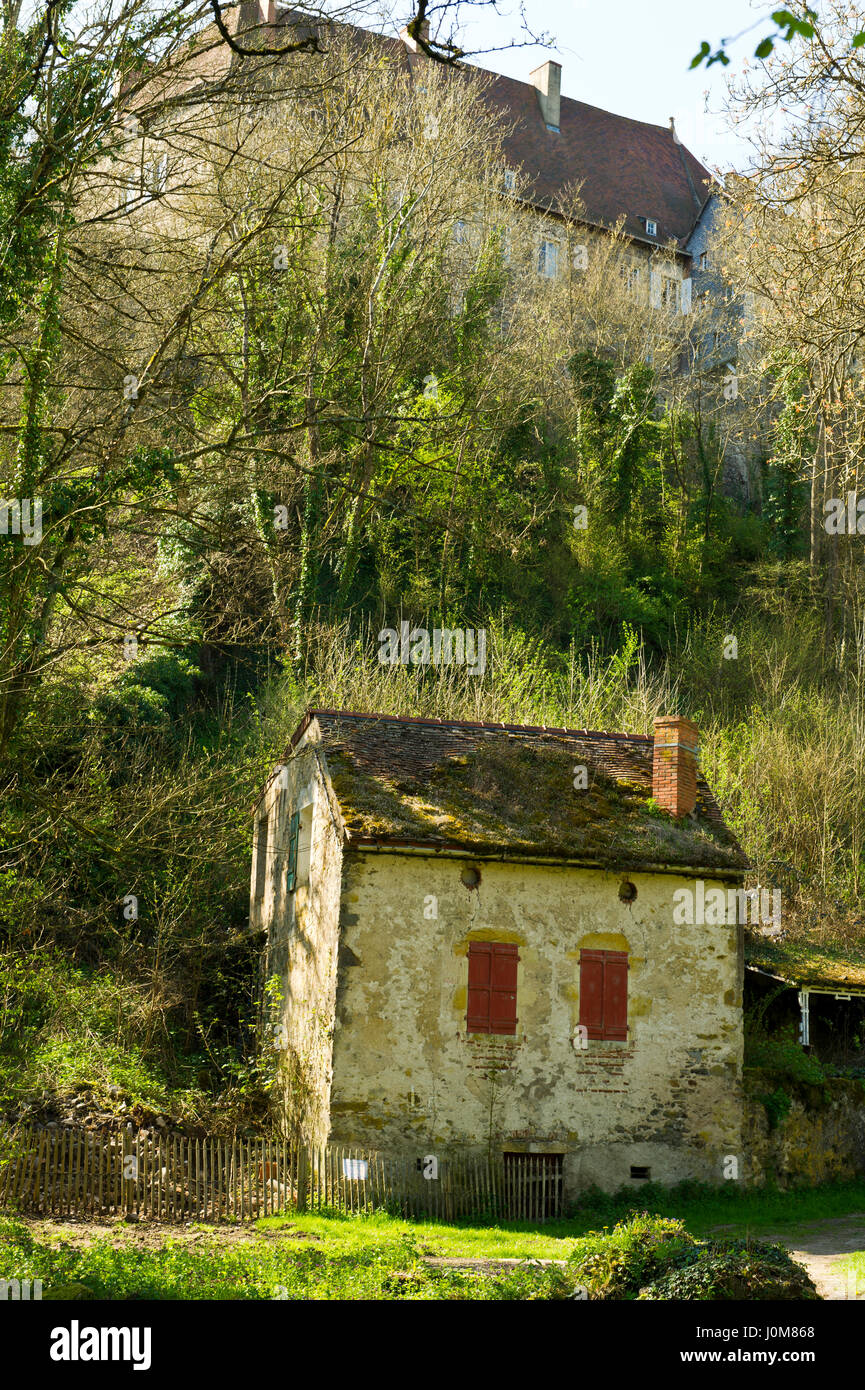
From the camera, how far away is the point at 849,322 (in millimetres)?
12938

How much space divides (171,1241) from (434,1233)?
10.4ft

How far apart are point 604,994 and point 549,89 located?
43.3 meters

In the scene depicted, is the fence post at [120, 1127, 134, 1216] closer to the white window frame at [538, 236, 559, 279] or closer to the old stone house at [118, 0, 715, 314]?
the white window frame at [538, 236, 559, 279]

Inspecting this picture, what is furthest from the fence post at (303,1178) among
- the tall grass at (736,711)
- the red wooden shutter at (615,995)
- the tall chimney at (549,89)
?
the tall chimney at (549,89)

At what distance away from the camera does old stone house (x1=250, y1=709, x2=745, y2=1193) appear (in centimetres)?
1675

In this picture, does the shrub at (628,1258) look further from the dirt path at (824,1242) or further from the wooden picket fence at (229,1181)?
the wooden picket fence at (229,1181)

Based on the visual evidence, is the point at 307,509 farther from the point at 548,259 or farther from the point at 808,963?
the point at 548,259

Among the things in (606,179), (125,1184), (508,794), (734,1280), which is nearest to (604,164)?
(606,179)

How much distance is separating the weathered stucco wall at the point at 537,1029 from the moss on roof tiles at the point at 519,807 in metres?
0.40

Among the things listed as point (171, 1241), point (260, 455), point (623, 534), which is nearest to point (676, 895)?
point (171, 1241)

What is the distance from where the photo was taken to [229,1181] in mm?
15492
